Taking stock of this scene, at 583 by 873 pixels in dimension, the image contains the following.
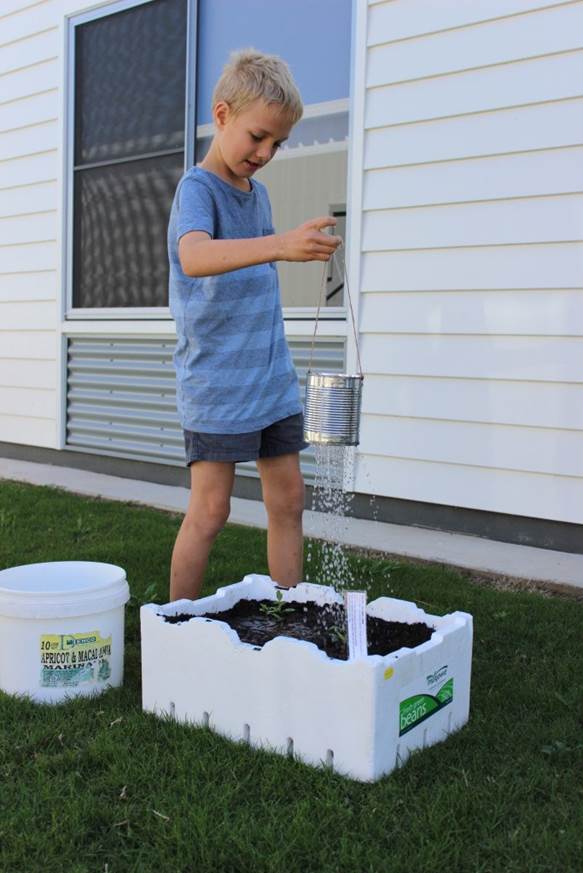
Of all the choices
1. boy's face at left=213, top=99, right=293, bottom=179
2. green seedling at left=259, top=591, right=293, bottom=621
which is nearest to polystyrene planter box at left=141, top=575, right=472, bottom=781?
green seedling at left=259, top=591, right=293, bottom=621

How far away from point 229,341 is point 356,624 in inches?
32.9

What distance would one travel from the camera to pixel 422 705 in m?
1.85

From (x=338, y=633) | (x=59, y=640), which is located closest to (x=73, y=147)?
(x=59, y=640)

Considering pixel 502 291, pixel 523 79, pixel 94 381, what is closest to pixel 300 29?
pixel 523 79

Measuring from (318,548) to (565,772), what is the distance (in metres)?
1.98

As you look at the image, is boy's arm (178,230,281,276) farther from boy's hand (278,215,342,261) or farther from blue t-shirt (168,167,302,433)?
blue t-shirt (168,167,302,433)

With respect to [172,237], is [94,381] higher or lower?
lower

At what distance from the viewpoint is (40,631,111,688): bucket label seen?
2100 millimetres

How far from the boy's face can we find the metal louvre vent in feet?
8.88

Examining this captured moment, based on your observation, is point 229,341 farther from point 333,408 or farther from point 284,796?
point 284,796

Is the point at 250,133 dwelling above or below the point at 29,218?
below

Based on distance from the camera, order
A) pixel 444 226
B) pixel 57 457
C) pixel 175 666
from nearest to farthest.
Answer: pixel 175 666 < pixel 444 226 < pixel 57 457

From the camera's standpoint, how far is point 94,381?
221 inches

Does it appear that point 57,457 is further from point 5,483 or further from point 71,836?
point 71,836
